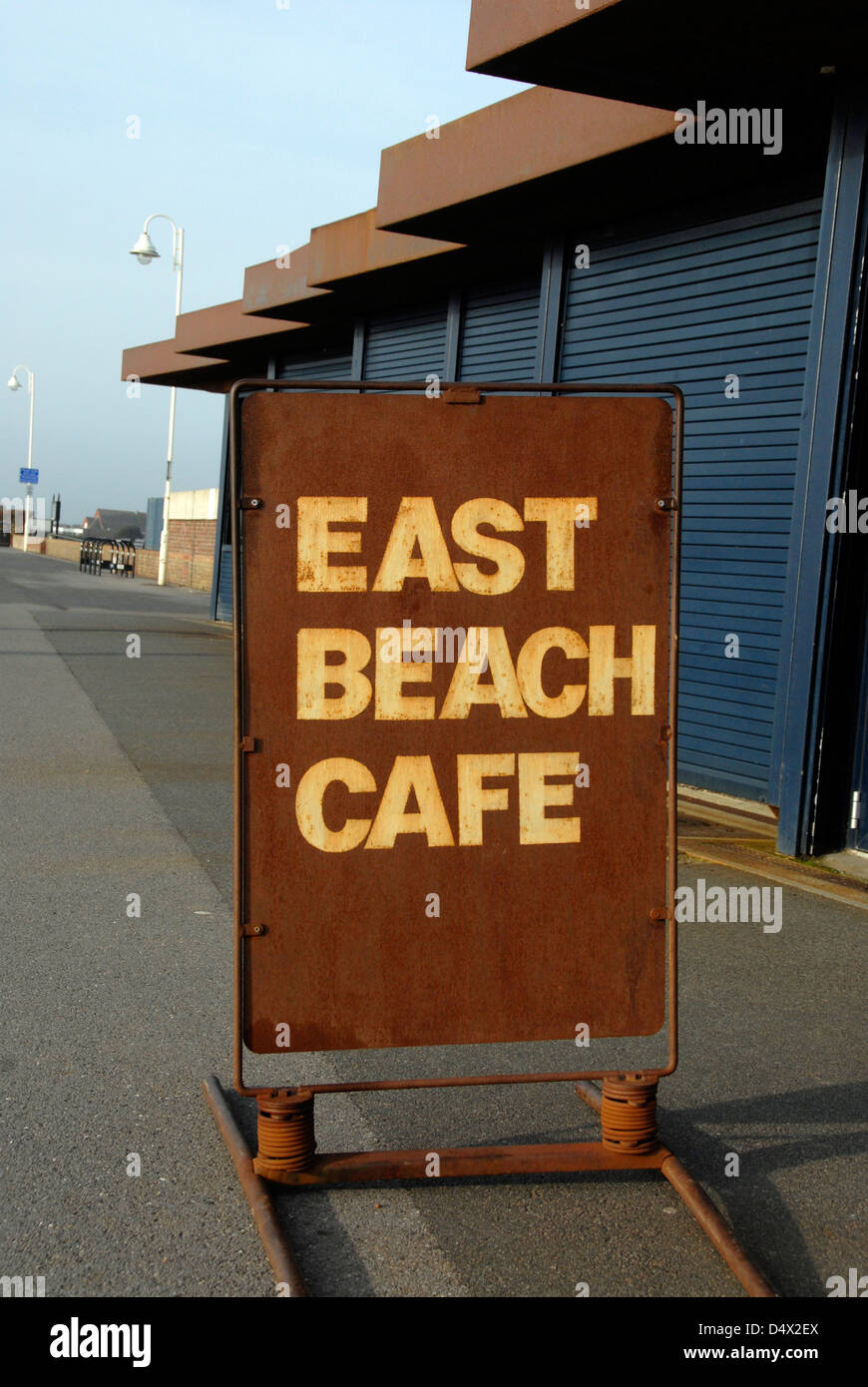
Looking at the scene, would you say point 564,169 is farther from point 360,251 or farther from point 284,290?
point 284,290

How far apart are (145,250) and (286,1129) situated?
119 ft

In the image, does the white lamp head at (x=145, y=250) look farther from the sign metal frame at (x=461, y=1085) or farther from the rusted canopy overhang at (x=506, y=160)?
the sign metal frame at (x=461, y=1085)

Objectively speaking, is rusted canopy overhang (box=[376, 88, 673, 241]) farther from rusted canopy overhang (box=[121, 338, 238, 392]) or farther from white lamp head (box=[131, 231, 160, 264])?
white lamp head (box=[131, 231, 160, 264])

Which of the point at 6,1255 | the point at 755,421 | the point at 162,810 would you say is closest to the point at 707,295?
the point at 755,421

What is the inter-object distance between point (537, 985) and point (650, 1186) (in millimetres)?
586

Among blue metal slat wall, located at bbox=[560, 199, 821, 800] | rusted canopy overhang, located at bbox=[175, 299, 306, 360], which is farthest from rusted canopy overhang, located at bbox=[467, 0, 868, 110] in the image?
rusted canopy overhang, located at bbox=[175, 299, 306, 360]

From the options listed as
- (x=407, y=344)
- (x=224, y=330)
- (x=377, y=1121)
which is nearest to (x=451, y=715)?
(x=377, y=1121)

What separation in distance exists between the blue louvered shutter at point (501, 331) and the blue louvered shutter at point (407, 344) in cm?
53

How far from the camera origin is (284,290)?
16.1m

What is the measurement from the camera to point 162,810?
7.96 metres

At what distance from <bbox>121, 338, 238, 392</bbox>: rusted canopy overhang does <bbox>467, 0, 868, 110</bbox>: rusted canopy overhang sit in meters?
15.1

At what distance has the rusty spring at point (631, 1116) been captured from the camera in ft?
11.1

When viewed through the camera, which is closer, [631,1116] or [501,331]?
[631,1116]

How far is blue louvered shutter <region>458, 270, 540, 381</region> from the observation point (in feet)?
39.3
